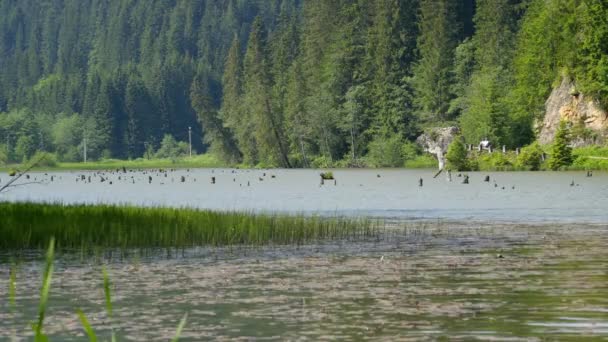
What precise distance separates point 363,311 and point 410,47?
161 m

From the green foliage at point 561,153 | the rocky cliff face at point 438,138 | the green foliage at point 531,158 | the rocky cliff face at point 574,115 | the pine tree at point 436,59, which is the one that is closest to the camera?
the green foliage at point 561,153

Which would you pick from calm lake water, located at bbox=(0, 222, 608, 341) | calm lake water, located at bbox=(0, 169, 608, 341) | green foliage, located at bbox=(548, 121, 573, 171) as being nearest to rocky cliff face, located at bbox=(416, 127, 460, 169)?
green foliage, located at bbox=(548, 121, 573, 171)

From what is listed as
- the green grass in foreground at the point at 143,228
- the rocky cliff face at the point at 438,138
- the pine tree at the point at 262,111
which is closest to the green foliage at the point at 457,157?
the rocky cliff face at the point at 438,138

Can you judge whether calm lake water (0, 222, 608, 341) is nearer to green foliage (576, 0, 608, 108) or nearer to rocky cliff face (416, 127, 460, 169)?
green foliage (576, 0, 608, 108)

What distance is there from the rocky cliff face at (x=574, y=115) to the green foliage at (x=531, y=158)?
437cm

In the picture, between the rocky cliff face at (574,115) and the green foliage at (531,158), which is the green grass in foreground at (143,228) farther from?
the rocky cliff face at (574,115)

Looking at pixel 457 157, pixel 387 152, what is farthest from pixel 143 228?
pixel 387 152

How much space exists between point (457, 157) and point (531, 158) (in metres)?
9.98

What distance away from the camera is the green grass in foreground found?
3166cm

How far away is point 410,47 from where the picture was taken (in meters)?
179

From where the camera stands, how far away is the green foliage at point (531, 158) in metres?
121

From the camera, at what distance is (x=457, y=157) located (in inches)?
5049

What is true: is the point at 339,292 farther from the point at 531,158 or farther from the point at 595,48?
the point at 595,48

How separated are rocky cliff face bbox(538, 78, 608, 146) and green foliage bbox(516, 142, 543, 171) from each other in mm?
4372
